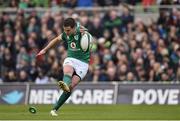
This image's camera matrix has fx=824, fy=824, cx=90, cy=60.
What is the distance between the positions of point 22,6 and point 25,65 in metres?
3.89

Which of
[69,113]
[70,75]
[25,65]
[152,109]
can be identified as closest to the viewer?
[70,75]

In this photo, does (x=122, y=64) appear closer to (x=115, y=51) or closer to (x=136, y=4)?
(x=115, y=51)

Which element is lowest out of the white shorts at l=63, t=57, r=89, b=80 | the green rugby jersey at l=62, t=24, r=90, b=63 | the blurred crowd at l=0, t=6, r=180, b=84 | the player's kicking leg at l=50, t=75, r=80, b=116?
the blurred crowd at l=0, t=6, r=180, b=84

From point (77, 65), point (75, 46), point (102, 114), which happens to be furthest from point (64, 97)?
point (102, 114)

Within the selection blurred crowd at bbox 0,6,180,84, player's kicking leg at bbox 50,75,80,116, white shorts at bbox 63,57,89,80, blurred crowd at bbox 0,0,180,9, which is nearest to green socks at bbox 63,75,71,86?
player's kicking leg at bbox 50,75,80,116

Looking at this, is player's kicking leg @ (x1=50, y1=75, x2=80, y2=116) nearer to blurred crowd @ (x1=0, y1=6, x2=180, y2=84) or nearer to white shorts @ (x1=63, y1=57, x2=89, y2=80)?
white shorts @ (x1=63, y1=57, x2=89, y2=80)

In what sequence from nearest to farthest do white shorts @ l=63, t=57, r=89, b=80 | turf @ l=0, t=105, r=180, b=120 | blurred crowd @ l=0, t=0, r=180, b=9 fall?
turf @ l=0, t=105, r=180, b=120 → white shorts @ l=63, t=57, r=89, b=80 → blurred crowd @ l=0, t=0, r=180, b=9

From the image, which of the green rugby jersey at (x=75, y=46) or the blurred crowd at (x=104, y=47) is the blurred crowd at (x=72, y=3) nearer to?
the blurred crowd at (x=104, y=47)

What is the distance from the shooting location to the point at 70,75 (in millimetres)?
19656

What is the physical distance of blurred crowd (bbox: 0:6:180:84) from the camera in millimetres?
28625

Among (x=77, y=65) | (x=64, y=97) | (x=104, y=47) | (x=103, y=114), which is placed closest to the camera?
(x=64, y=97)

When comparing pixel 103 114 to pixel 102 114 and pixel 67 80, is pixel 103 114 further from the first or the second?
pixel 67 80

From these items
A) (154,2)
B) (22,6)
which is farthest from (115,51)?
(22,6)

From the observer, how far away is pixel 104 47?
99.4 feet
